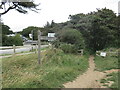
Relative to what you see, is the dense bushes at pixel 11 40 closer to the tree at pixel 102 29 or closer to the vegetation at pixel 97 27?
the vegetation at pixel 97 27

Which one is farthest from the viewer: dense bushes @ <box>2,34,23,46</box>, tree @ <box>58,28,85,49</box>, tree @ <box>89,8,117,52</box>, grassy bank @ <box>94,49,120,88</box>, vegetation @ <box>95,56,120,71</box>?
dense bushes @ <box>2,34,23,46</box>

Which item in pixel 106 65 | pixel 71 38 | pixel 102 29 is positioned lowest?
pixel 106 65

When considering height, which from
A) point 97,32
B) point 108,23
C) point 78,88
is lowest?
point 78,88

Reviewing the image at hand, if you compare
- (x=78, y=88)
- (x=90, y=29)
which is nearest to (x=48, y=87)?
(x=78, y=88)

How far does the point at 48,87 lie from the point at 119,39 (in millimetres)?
16791

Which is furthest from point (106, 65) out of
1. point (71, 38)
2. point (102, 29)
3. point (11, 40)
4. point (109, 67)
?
point (11, 40)

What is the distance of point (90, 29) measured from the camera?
54.9ft

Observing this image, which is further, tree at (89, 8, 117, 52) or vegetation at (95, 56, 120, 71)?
tree at (89, 8, 117, 52)

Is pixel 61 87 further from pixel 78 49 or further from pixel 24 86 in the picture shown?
pixel 78 49

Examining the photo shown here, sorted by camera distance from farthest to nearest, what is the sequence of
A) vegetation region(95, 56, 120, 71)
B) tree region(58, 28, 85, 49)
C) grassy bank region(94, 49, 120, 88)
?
tree region(58, 28, 85, 49) → vegetation region(95, 56, 120, 71) → grassy bank region(94, 49, 120, 88)

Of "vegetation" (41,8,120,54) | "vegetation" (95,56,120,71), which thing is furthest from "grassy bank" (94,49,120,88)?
"vegetation" (41,8,120,54)

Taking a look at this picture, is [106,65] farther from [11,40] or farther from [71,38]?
[11,40]

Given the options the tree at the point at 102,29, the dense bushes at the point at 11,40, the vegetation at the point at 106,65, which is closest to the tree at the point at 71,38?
the tree at the point at 102,29

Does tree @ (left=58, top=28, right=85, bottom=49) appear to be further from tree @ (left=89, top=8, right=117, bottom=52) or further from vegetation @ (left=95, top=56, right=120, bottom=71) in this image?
vegetation @ (left=95, top=56, right=120, bottom=71)
